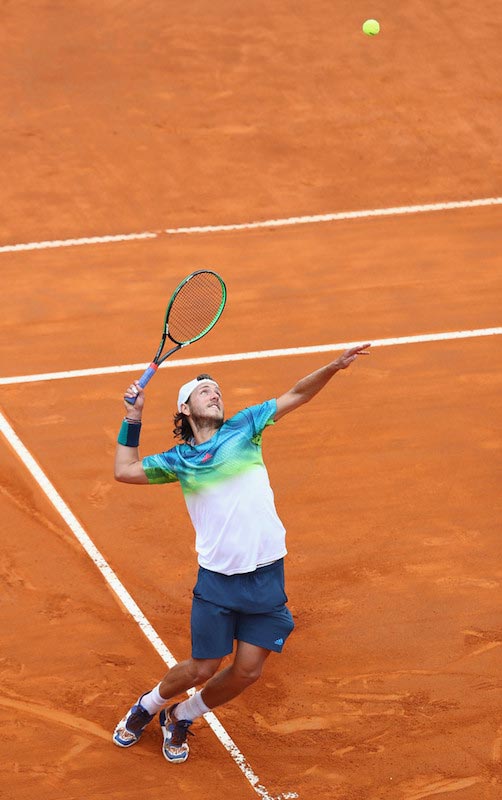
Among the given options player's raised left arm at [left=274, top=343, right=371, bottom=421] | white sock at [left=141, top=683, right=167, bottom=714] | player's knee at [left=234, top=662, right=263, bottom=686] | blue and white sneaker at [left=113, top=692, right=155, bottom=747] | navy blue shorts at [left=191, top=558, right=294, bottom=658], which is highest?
player's raised left arm at [left=274, top=343, right=371, bottom=421]

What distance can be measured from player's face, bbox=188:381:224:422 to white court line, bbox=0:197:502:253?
25.6 feet

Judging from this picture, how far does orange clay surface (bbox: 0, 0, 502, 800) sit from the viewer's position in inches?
325

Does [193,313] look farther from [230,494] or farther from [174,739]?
[174,739]

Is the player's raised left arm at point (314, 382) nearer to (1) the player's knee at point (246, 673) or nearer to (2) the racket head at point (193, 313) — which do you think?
(2) the racket head at point (193, 313)

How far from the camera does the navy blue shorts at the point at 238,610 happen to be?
756cm

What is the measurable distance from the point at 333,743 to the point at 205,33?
13523 millimetres

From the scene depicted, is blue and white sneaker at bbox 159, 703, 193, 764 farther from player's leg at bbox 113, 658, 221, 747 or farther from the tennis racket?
the tennis racket

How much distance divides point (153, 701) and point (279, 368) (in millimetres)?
5145

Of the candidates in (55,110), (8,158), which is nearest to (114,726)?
(8,158)

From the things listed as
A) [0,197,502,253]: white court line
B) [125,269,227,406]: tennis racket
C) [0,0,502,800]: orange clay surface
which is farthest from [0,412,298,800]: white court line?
[0,197,502,253]: white court line

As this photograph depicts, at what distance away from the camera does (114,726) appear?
8.28 m

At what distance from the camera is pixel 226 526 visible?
7.48 meters

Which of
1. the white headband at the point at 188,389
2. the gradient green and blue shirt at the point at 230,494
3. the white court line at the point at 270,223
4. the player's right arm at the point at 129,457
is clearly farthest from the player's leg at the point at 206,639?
the white court line at the point at 270,223

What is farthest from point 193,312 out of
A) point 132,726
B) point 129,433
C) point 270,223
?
point 270,223
